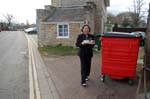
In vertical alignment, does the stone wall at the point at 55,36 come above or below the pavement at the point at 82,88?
above

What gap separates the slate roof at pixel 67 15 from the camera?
869 inches

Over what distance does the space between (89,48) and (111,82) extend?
134cm

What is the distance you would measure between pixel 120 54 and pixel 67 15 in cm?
1579

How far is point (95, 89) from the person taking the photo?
7352 millimetres

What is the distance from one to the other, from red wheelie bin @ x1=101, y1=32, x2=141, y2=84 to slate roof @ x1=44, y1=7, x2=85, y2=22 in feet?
45.2

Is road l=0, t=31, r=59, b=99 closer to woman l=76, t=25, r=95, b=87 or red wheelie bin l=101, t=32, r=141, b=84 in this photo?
woman l=76, t=25, r=95, b=87

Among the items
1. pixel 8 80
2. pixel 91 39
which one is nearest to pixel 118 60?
pixel 91 39

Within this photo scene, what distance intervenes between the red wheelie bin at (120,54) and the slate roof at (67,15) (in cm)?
1378

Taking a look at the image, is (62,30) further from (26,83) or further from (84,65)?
(84,65)

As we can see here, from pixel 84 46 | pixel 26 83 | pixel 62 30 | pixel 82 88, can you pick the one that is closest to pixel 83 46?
pixel 84 46

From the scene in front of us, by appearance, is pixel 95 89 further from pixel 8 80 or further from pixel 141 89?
pixel 8 80

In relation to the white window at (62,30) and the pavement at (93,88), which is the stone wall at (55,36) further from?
the pavement at (93,88)

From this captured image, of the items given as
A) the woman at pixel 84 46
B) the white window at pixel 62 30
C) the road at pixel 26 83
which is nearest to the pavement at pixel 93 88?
the road at pixel 26 83

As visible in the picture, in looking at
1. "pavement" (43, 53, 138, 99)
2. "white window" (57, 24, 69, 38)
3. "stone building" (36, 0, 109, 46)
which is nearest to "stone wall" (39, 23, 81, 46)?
"stone building" (36, 0, 109, 46)
